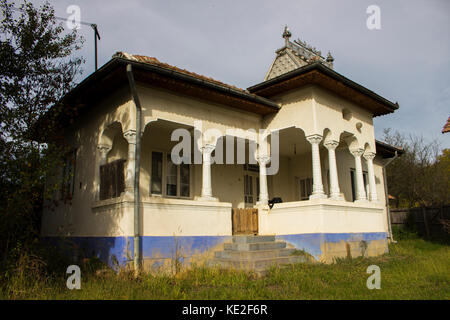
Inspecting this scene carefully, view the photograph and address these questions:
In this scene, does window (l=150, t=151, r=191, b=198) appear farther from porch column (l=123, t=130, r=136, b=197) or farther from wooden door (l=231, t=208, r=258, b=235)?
porch column (l=123, t=130, r=136, b=197)

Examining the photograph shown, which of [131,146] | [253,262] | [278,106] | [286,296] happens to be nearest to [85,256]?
[131,146]

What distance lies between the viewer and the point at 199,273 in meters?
7.15

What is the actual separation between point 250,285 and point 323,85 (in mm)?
5990

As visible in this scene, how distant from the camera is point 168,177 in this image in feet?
33.7

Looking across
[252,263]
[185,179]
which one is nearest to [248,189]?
[185,179]

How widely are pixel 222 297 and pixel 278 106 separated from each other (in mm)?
6180

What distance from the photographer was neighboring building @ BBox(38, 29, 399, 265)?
7.86m

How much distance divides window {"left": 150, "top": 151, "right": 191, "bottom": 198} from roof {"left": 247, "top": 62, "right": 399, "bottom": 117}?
315 centimetres

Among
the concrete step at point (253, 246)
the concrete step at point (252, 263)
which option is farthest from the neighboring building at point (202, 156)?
the concrete step at point (252, 263)

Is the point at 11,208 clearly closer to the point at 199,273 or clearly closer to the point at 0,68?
the point at 0,68

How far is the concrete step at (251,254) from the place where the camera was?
7.94 meters

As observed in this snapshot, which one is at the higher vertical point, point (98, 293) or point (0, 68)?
point (0, 68)

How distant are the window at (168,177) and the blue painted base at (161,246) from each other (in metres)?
2.22
